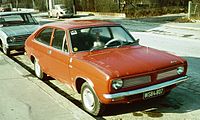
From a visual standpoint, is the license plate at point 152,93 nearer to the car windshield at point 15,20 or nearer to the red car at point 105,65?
the red car at point 105,65

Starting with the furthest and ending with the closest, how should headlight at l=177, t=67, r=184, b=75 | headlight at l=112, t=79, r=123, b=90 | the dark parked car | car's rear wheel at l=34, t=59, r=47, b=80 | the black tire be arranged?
the dark parked car, car's rear wheel at l=34, t=59, r=47, b=80, headlight at l=177, t=67, r=184, b=75, the black tire, headlight at l=112, t=79, r=123, b=90

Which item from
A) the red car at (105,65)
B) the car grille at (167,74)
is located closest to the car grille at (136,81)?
the red car at (105,65)

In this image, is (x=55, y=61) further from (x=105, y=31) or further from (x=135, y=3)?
(x=135, y=3)

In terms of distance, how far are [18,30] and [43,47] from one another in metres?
4.79

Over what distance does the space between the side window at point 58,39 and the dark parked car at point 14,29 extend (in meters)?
4.83

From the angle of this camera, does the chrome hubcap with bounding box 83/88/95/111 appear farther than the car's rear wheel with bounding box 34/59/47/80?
No

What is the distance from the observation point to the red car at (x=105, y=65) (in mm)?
4793

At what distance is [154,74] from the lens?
4922 millimetres

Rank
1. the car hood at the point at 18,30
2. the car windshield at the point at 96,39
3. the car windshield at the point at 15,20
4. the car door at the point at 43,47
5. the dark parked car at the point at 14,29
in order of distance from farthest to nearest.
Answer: the car windshield at the point at 15,20, the car hood at the point at 18,30, the dark parked car at the point at 14,29, the car door at the point at 43,47, the car windshield at the point at 96,39

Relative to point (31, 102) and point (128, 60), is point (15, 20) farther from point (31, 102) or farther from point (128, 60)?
point (128, 60)

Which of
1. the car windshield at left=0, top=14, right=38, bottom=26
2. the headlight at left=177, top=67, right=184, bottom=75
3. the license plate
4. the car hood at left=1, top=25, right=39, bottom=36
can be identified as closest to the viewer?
the license plate

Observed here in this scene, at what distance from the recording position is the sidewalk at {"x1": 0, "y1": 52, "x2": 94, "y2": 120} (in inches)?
203

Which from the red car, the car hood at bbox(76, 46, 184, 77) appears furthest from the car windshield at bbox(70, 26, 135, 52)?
the car hood at bbox(76, 46, 184, 77)

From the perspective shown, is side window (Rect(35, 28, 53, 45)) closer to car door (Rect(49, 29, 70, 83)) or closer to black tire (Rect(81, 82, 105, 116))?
car door (Rect(49, 29, 70, 83))
